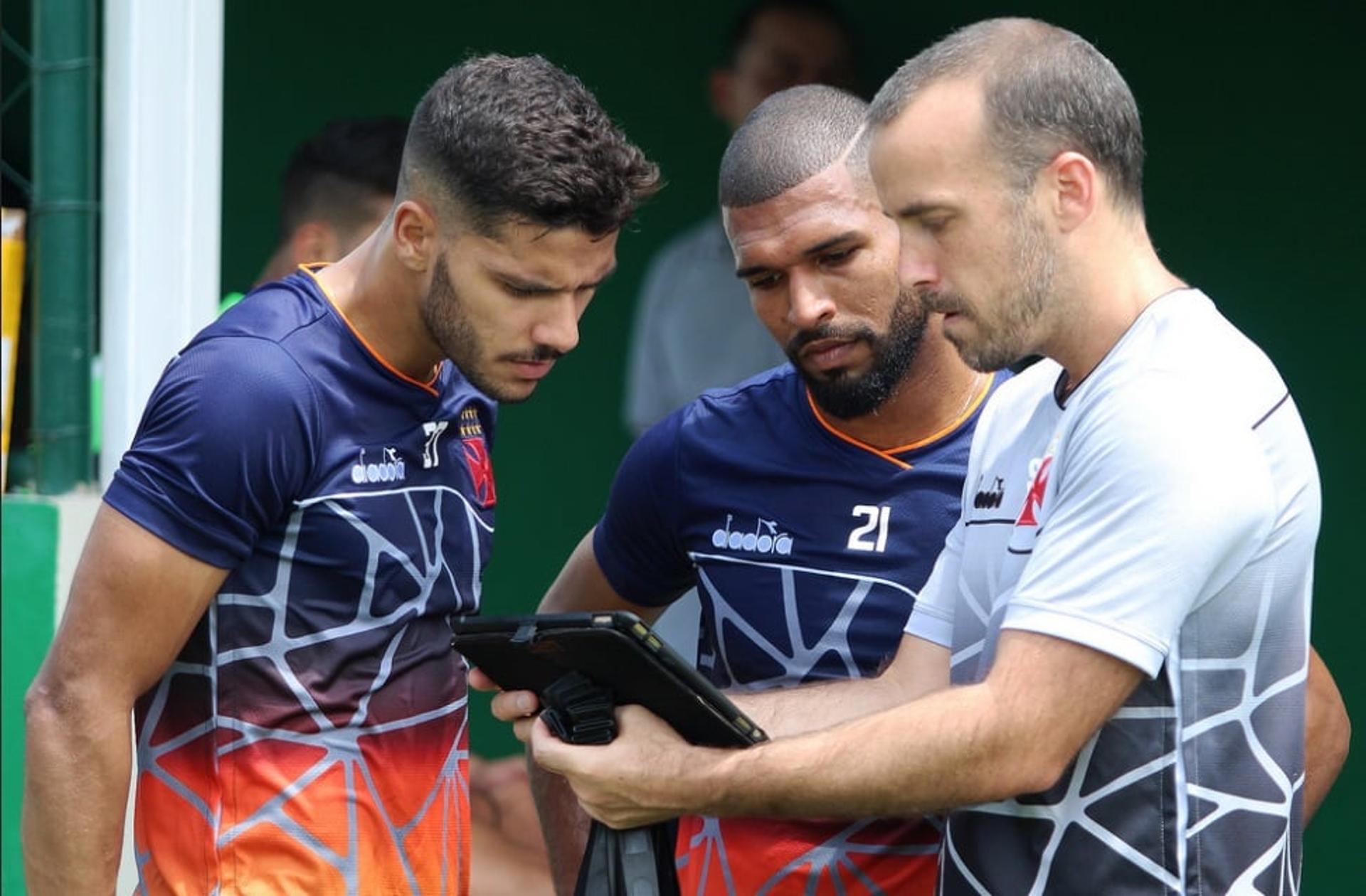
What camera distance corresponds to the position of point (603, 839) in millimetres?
2301

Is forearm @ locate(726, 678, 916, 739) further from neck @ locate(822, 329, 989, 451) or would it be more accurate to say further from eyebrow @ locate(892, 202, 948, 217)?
eyebrow @ locate(892, 202, 948, 217)

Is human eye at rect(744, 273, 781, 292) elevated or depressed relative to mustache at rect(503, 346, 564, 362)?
elevated

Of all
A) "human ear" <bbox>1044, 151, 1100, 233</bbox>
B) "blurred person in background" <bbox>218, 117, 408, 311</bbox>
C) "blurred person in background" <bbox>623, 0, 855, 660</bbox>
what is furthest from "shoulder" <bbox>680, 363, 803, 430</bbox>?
"blurred person in background" <bbox>623, 0, 855, 660</bbox>

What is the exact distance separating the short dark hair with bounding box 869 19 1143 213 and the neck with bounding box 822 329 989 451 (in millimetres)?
564

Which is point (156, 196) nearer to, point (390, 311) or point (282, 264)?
point (282, 264)

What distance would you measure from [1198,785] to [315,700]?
110 cm

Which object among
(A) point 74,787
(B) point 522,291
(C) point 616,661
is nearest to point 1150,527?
(C) point 616,661

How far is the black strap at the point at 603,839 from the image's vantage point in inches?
89.2

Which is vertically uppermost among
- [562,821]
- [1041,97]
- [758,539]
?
[1041,97]

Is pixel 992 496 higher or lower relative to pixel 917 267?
lower

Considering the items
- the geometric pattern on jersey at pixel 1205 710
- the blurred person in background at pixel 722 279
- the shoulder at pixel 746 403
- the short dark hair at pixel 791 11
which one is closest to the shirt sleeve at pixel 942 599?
the geometric pattern on jersey at pixel 1205 710

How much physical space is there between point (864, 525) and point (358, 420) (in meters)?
0.70

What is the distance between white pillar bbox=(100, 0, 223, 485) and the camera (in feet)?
12.6

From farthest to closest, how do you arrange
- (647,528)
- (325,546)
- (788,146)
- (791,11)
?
1. (791,11)
2. (647,528)
3. (788,146)
4. (325,546)
